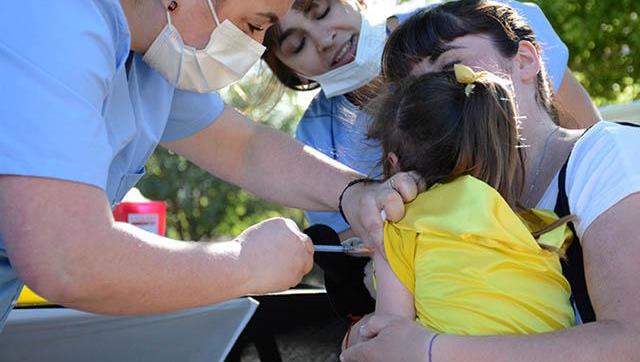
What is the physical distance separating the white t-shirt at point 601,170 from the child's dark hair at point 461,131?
13 cm

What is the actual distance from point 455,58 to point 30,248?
100 centimetres

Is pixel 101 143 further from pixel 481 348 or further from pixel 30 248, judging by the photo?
pixel 481 348

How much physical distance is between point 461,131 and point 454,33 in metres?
0.32

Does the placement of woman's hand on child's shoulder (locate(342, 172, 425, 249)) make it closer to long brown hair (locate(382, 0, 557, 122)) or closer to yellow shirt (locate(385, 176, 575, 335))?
yellow shirt (locate(385, 176, 575, 335))

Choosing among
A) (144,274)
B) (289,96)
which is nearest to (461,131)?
(144,274)

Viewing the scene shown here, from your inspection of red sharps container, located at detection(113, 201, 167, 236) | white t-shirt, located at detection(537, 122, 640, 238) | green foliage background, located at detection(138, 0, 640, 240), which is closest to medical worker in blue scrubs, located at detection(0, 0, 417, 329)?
white t-shirt, located at detection(537, 122, 640, 238)

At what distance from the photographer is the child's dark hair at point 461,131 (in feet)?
5.85

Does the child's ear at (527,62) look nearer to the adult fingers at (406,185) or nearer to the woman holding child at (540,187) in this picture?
the woman holding child at (540,187)

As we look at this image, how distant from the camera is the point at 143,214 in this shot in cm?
357

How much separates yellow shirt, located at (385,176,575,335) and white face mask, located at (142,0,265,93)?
0.53 m

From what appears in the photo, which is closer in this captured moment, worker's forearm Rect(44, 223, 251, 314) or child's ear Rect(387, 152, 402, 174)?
worker's forearm Rect(44, 223, 251, 314)

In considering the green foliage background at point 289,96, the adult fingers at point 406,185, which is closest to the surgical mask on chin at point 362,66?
the green foliage background at point 289,96

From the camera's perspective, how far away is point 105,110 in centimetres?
167

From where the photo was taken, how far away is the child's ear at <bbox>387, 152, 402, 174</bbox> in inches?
74.7
